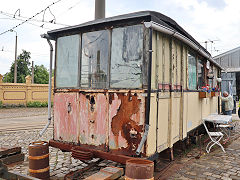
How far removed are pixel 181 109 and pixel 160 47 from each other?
1.89 meters

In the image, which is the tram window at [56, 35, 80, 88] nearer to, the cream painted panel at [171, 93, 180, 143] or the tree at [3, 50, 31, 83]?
the cream painted panel at [171, 93, 180, 143]

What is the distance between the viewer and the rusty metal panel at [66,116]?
15.0ft

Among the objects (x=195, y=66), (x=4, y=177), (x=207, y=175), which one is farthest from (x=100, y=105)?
(x=195, y=66)

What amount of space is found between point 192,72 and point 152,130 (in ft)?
10.7

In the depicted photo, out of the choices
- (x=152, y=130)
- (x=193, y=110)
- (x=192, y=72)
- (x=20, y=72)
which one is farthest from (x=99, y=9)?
(x=20, y=72)

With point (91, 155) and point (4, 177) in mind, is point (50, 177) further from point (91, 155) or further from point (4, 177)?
point (4, 177)

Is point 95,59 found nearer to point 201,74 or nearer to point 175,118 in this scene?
point 175,118

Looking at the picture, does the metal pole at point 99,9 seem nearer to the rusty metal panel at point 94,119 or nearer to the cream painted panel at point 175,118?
the cream painted panel at point 175,118

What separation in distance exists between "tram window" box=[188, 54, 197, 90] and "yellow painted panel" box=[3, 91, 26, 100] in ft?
60.1

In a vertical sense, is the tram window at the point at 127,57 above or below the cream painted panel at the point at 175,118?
above

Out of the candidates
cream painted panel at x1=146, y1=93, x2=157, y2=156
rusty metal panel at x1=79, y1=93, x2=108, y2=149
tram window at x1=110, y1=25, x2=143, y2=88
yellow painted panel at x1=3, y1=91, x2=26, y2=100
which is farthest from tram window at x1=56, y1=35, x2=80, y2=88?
yellow painted panel at x1=3, y1=91, x2=26, y2=100

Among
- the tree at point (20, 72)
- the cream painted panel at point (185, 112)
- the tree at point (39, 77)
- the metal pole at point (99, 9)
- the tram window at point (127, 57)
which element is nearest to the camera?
the tram window at point (127, 57)

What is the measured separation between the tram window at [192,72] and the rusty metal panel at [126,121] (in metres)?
2.91

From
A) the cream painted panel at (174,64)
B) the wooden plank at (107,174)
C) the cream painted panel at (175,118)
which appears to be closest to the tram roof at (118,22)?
the cream painted panel at (174,64)
